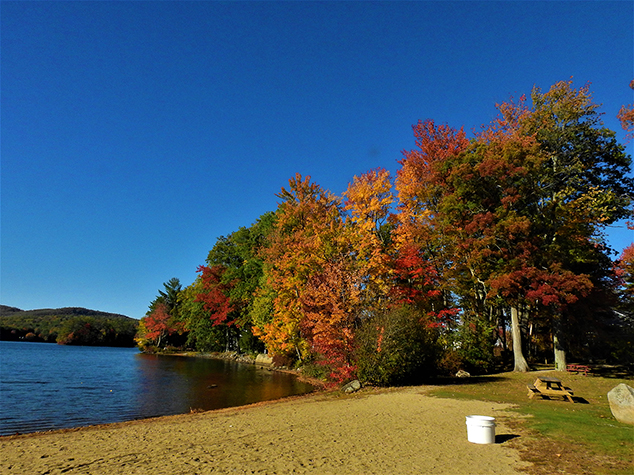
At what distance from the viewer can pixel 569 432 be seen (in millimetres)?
8797

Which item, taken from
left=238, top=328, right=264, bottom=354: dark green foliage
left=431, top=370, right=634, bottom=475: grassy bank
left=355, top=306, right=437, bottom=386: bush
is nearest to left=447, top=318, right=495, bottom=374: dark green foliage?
left=355, top=306, right=437, bottom=386: bush

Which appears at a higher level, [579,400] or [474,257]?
[474,257]

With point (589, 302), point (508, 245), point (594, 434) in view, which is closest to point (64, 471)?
point (594, 434)

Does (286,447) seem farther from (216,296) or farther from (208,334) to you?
(208,334)

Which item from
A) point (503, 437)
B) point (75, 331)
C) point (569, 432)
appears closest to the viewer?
point (503, 437)

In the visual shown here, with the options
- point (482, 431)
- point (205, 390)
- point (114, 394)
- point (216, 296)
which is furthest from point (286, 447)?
point (216, 296)

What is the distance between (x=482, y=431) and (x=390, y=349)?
9498mm

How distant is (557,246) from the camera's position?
2027cm

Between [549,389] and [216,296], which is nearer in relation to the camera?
[549,389]

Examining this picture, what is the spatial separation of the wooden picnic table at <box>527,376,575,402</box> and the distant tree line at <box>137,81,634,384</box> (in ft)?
17.6

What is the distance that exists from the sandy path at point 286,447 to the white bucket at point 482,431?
0.65 feet

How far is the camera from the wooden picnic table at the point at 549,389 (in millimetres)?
13359

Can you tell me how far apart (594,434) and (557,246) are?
14129 millimetres

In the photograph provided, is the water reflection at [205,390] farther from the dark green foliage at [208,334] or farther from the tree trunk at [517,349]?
the dark green foliage at [208,334]
